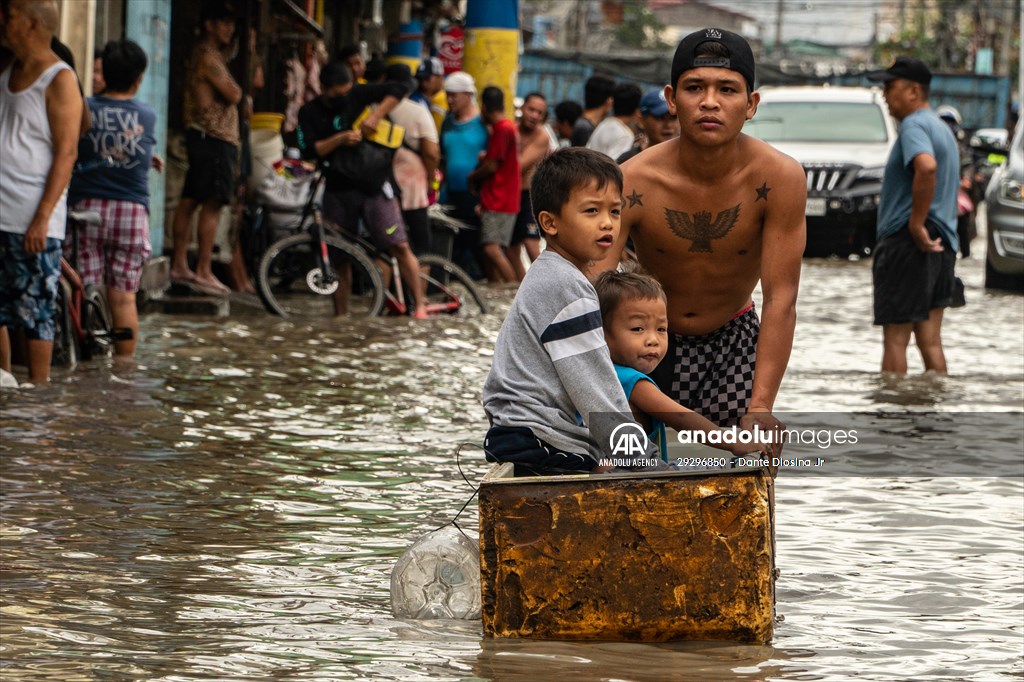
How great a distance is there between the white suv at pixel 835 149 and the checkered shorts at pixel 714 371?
15411mm

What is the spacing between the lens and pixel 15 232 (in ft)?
28.9

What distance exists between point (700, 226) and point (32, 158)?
181 inches

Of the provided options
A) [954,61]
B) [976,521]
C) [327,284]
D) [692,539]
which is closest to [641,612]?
[692,539]

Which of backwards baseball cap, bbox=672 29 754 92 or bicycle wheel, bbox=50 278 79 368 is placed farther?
bicycle wheel, bbox=50 278 79 368

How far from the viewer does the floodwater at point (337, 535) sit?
4648 millimetres

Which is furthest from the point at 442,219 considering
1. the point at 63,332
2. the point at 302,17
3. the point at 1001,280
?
the point at 63,332

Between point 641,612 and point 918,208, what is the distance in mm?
6046

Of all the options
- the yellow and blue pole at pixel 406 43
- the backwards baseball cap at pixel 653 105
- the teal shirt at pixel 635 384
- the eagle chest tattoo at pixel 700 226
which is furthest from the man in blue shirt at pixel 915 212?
the yellow and blue pole at pixel 406 43

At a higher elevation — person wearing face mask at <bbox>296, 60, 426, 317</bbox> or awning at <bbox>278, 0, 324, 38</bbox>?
awning at <bbox>278, 0, 324, 38</bbox>

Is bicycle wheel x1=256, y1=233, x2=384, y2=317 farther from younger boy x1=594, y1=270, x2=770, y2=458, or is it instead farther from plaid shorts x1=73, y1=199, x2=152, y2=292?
younger boy x1=594, y1=270, x2=770, y2=458

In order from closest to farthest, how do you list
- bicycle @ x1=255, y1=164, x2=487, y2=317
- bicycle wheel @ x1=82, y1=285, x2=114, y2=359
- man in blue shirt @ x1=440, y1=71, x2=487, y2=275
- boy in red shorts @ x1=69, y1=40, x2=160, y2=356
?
boy in red shorts @ x1=69, y1=40, x2=160, y2=356 → bicycle wheel @ x1=82, y1=285, x2=114, y2=359 → bicycle @ x1=255, y1=164, x2=487, y2=317 → man in blue shirt @ x1=440, y1=71, x2=487, y2=275

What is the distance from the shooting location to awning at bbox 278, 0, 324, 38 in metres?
16.6

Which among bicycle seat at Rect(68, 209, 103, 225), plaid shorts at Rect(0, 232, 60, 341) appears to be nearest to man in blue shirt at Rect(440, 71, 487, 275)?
bicycle seat at Rect(68, 209, 103, 225)

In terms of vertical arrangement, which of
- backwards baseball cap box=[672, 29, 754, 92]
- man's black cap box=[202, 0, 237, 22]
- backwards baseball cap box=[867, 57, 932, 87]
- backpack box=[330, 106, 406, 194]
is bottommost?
backpack box=[330, 106, 406, 194]
